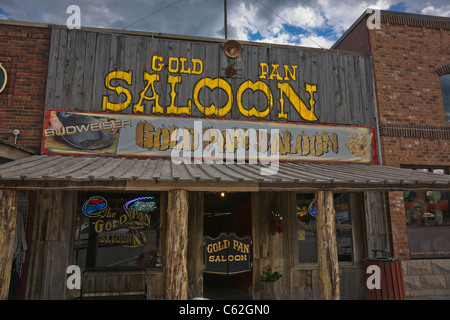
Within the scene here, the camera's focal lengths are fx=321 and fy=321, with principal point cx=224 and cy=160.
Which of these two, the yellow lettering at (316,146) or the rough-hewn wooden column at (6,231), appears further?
the yellow lettering at (316,146)

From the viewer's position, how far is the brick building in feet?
26.8

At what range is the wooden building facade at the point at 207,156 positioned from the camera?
23.1ft

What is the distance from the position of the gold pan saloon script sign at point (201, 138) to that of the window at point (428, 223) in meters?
1.65

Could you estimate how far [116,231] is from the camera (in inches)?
289

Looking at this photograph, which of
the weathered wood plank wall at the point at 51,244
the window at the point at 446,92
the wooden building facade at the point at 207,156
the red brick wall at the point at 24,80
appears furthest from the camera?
the window at the point at 446,92

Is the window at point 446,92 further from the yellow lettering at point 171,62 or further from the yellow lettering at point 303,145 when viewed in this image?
the yellow lettering at point 171,62

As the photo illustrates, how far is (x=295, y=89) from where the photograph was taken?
879 cm

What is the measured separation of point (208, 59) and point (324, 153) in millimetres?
3956

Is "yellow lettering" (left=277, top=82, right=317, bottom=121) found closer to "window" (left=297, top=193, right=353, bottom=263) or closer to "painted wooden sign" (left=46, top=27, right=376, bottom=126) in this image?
"painted wooden sign" (left=46, top=27, right=376, bottom=126)

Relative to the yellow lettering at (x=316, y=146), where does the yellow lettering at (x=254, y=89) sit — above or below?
above

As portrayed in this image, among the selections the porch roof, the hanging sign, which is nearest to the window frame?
the hanging sign

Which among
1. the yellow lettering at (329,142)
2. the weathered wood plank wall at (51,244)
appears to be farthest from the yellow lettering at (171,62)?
the yellow lettering at (329,142)

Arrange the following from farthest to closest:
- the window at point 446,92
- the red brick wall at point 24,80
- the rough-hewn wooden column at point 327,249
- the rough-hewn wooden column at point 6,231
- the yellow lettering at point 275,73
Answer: the window at point 446,92
the yellow lettering at point 275,73
the red brick wall at point 24,80
the rough-hewn wooden column at point 327,249
the rough-hewn wooden column at point 6,231
